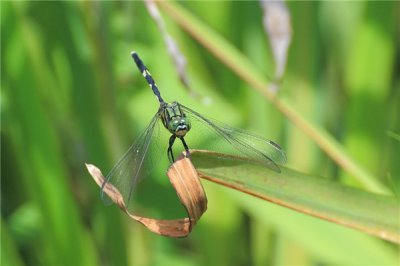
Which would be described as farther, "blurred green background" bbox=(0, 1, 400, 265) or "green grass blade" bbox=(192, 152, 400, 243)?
"blurred green background" bbox=(0, 1, 400, 265)

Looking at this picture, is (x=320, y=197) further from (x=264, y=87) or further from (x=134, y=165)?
(x=264, y=87)

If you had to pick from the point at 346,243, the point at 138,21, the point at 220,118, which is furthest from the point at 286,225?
the point at 138,21

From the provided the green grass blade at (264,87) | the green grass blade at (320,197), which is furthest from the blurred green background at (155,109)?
the green grass blade at (320,197)

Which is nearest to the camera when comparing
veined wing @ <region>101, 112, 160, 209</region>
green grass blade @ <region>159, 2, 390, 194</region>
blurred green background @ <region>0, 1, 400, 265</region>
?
veined wing @ <region>101, 112, 160, 209</region>

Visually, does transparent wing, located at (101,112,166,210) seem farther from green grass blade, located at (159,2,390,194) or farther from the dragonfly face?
green grass blade, located at (159,2,390,194)

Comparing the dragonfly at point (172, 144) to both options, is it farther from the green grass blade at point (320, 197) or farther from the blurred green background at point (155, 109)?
the blurred green background at point (155, 109)

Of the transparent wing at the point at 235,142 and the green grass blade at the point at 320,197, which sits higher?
the transparent wing at the point at 235,142

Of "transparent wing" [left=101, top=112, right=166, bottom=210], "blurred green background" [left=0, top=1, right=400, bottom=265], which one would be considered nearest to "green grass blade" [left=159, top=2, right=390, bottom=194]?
"blurred green background" [left=0, top=1, right=400, bottom=265]

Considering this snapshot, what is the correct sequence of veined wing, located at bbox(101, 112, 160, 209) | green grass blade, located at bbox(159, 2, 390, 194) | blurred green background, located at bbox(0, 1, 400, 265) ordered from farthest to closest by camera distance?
blurred green background, located at bbox(0, 1, 400, 265), green grass blade, located at bbox(159, 2, 390, 194), veined wing, located at bbox(101, 112, 160, 209)

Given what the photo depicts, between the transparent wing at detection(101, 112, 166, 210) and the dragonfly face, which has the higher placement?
the dragonfly face
